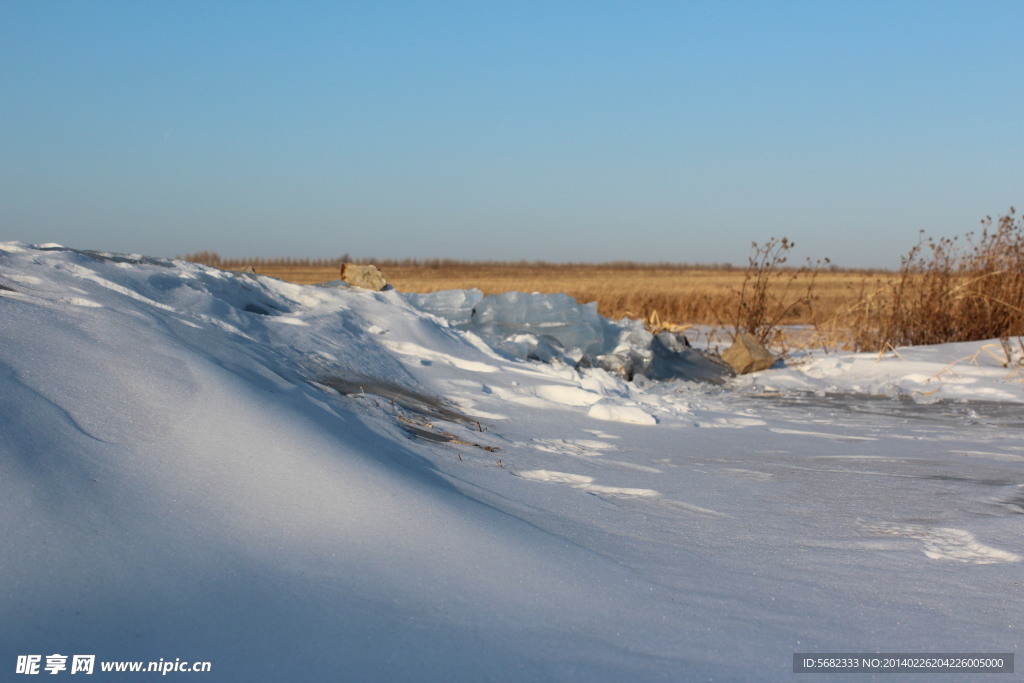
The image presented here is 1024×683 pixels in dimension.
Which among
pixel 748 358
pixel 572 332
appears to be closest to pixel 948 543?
pixel 572 332

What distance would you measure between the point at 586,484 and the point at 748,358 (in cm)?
531

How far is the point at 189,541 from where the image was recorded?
1.76 metres

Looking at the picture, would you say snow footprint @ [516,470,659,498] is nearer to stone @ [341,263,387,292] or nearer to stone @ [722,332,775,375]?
stone @ [341,263,387,292]

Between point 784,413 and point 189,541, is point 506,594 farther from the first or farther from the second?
point 784,413

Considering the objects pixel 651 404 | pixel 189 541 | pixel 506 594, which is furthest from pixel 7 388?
pixel 651 404

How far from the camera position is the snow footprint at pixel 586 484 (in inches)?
105

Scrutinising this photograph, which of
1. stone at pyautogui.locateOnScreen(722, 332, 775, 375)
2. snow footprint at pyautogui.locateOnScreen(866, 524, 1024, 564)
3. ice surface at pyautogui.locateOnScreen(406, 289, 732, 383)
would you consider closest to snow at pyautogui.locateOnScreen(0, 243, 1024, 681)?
snow footprint at pyautogui.locateOnScreen(866, 524, 1024, 564)

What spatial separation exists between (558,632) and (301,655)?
1.62ft

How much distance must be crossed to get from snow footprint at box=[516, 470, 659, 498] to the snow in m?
0.02

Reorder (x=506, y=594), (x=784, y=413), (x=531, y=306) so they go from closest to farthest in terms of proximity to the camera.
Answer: (x=506, y=594)
(x=784, y=413)
(x=531, y=306)

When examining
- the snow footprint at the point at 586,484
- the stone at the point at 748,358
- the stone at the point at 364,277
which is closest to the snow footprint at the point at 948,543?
the snow footprint at the point at 586,484

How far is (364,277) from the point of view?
6.51 meters

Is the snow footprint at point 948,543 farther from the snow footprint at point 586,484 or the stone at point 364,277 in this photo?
the stone at point 364,277

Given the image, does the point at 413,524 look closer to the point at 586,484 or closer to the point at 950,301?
the point at 586,484
